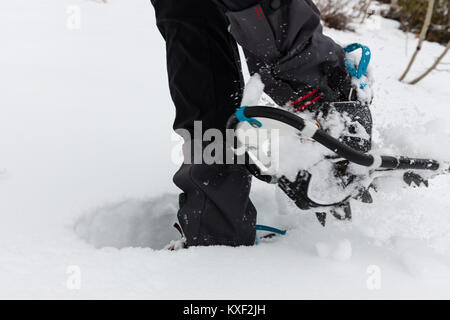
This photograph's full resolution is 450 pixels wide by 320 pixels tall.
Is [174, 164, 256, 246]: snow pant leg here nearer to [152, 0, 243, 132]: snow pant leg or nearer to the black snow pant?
the black snow pant

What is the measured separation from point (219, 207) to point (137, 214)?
0.29 metres

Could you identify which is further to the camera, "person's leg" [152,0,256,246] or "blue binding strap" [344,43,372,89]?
"person's leg" [152,0,256,246]

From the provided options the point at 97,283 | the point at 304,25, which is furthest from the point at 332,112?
the point at 97,283

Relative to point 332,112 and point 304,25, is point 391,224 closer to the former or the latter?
point 332,112

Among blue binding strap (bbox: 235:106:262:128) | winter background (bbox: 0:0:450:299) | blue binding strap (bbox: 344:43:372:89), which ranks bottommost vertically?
winter background (bbox: 0:0:450:299)

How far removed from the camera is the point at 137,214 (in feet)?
3.62

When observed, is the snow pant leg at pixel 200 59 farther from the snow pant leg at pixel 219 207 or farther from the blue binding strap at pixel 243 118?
the blue binding strap at pixel 243 118

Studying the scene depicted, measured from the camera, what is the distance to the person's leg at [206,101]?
94 cm

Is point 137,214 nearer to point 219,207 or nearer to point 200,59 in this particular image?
point 219,207

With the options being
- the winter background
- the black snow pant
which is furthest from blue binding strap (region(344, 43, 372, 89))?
the winter background

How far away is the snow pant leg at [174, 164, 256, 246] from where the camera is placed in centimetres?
94

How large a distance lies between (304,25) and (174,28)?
14.8 inches

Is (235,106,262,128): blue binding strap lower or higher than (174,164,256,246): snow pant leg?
higher
